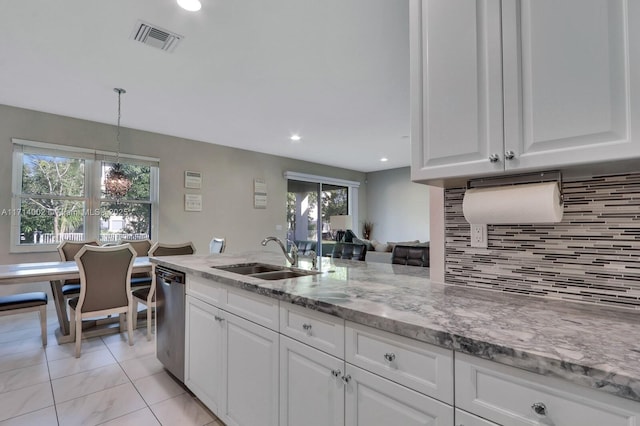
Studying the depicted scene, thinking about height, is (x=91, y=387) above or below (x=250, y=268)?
below

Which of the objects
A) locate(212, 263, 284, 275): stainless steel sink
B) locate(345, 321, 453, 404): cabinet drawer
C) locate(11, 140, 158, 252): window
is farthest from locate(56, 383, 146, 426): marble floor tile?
locate(11, 140, 158, 252): window

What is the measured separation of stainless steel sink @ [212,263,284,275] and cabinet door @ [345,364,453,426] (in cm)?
119

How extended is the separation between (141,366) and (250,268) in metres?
1.32

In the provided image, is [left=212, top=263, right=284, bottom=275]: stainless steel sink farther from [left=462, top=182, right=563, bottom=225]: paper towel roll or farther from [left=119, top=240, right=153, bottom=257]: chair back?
[left=119, top=240, right=153, bottom=257]: chair back

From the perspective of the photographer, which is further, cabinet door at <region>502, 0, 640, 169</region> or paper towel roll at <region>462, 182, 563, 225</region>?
paper towel roll at <region>462, 182, 563, 225</region>

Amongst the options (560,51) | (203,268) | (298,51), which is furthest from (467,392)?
(298,51)

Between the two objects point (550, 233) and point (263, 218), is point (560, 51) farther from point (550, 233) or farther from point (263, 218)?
point (263, 218)

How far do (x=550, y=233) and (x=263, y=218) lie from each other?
5.64m

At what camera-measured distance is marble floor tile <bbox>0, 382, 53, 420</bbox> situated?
2.02m

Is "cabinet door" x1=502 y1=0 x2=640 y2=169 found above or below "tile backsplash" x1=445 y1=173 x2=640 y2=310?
above

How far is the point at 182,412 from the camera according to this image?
6.63ft

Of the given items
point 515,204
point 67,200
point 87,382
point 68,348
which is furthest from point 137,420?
point 67,200

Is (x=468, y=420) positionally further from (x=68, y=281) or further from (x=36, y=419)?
(x=68, y=281)

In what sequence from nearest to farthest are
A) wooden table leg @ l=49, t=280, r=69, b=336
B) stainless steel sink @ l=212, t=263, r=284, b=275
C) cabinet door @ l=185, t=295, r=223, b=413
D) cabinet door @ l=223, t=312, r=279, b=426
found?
1. cabinet door @ l=223, t=312, r=279, b=426
2. cabinet door @ l=185, t=295, r=223, b=413
3. stainless steel sink @ l=212, t=263, r=284, b=275
4. wooden table leg @ l=49, t=280, r=69, b=336
